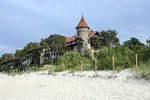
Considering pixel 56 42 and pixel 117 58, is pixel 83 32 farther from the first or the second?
pixel 117 58

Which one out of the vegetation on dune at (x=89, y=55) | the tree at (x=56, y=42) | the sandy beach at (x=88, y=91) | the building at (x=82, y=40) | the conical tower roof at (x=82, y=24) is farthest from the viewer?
the conical tower roof at (x=82, y=24)

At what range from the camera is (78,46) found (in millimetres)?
33875

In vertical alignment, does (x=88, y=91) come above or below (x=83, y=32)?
below

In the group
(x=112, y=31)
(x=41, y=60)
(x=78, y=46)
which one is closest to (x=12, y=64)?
(x=41, y=60)

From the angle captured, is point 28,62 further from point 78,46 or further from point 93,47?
point 93,47

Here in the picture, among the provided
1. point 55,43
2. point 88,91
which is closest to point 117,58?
point 88,91

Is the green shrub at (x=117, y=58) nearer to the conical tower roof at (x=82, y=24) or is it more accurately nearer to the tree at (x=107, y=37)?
the tree at (x=107, y=37)

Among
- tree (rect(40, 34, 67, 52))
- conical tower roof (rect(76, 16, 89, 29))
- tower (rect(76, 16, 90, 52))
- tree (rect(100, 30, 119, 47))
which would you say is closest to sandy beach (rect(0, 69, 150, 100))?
tree (rect(40, 34, 67, 52))

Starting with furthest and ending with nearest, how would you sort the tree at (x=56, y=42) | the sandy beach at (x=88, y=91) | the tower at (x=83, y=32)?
the tower at (x=83, y=32) < the tree at (x=56, y=42) < the sandy beach at (x=88, y=91)

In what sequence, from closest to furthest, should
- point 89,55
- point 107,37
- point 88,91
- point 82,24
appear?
point 88,91 → point 89,55 → point 107,37 → point 82,24

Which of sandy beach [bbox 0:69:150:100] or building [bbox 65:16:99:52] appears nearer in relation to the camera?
sandy beach [bbox 0:69:150:100]

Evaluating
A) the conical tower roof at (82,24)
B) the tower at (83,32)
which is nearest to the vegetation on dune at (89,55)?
the tower at (83,32)

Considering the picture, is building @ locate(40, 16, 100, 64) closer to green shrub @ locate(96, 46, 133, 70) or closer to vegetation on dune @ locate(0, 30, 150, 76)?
vegetation on dune @ locate(0, 30, 150, 76)

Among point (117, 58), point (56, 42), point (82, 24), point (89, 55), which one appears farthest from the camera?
point (82, 24)
